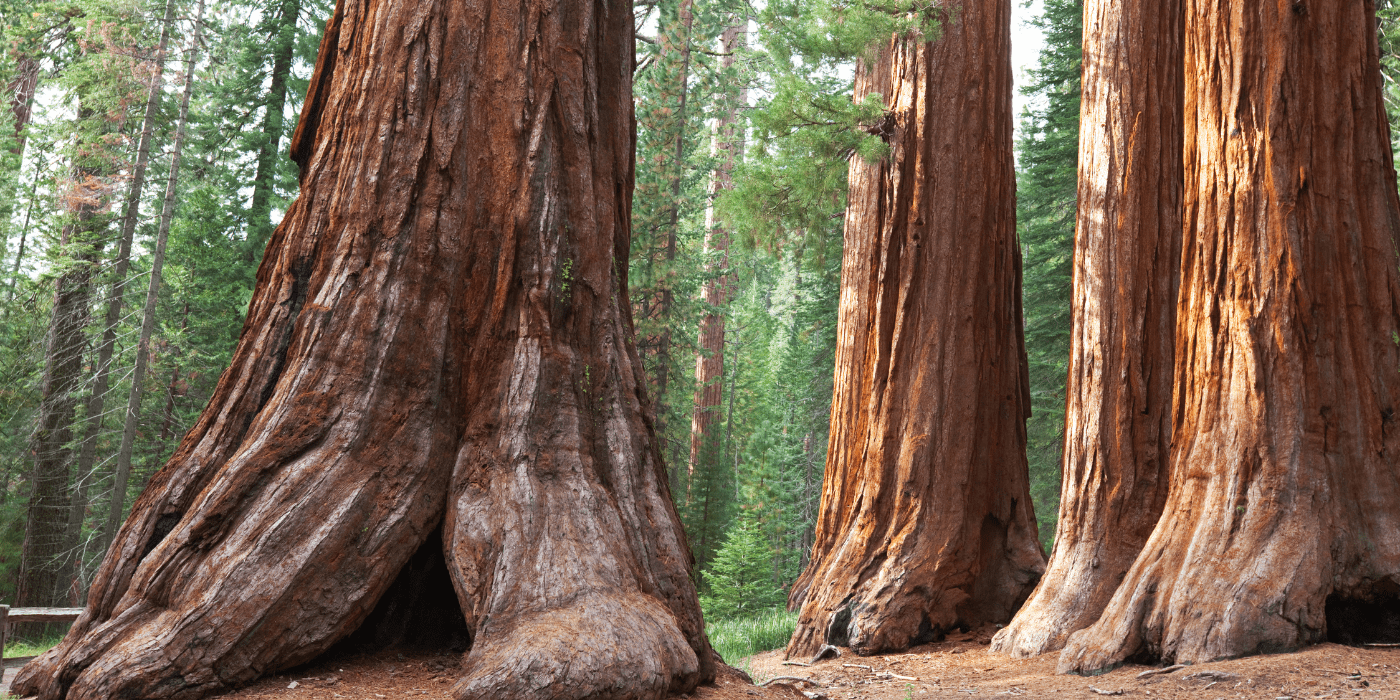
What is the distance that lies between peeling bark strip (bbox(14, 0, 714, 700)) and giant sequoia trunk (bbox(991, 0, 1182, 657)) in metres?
4.25

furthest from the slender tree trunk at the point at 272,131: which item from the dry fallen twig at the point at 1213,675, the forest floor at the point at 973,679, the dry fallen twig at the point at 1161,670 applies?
the dry fallen twig at the point at 1213,675

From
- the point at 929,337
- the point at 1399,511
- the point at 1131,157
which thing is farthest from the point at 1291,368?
the point at 929,337

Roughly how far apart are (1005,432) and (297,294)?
6766 millimetres

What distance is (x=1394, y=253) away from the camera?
521 cm

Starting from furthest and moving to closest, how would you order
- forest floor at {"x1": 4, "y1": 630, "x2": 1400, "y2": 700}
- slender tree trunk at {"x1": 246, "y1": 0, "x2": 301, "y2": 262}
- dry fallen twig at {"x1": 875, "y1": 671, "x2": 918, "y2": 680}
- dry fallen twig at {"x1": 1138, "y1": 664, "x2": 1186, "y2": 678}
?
slender tree trunk at {"x1": 246, "y1": 0, "x2": 301, "y2": 262} < dry fallen twig at {"x1": 875, "y1": 671, "x2": 918, "y2": 680} < dry fallen twig at {"x1": 1138, "y1": 664, "x2": 1186, "y2": 678} < forest floor at {"x1": 4, "y1": 630, "x2": 1400, "y2": 700}

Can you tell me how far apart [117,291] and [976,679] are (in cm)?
1627

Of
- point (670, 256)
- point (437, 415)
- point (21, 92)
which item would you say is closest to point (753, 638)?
point (437, 415)

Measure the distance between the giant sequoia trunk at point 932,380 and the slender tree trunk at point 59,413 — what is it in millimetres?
13785

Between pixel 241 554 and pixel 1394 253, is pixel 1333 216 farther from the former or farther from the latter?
pixel 241 554

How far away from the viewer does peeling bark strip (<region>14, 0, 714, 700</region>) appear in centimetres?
300

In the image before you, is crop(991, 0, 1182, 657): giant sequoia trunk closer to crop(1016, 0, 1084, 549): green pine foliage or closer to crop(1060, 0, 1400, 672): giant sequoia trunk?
crop(1060, 0, 1400, 672): giant sequoia trunk

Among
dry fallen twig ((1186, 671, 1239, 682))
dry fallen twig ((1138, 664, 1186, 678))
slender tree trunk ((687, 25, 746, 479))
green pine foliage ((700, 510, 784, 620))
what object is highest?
slender tree trunk ((687, 25, 746, 479))

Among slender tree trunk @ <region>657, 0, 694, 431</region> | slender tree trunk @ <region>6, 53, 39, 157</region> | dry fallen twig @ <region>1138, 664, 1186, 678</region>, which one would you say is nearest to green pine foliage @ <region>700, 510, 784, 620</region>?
slender tree trunk @ <region>657, 0, 694, 431</region>

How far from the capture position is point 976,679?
5.82 m
